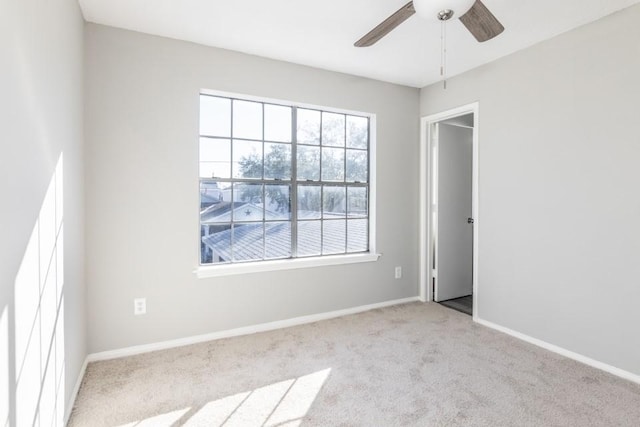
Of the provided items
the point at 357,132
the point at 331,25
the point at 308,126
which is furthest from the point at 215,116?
the point at 357,132

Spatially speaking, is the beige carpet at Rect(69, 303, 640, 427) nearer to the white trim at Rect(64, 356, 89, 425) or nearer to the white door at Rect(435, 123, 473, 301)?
the white trim at Rect(64, 356, 89, 425)

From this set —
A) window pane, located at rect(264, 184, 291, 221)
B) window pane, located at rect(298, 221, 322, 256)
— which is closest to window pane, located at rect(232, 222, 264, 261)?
window pane, located at rect(264, 184, 291, 221)

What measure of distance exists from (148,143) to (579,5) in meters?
3.19

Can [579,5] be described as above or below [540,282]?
above

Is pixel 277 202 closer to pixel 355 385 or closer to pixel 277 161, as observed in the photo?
pixel 277 161

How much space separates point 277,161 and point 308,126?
0.50m

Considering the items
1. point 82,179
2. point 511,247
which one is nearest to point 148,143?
point 82,179

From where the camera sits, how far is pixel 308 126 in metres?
3.45

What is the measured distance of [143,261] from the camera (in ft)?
8.82

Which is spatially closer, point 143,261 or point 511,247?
point 143,261

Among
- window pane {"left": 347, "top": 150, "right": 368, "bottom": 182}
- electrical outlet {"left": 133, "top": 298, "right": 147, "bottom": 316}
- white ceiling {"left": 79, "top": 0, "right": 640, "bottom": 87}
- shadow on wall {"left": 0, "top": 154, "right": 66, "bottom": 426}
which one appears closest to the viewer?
shadow on wall {"left": 0, "top": 154, "right": 66, "bottom": 426}

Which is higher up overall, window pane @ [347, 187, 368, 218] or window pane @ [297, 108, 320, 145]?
window pane @ [297, 108, 320, 145]

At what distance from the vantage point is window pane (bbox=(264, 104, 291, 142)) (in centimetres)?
323

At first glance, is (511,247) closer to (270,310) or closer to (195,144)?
(270,310)
